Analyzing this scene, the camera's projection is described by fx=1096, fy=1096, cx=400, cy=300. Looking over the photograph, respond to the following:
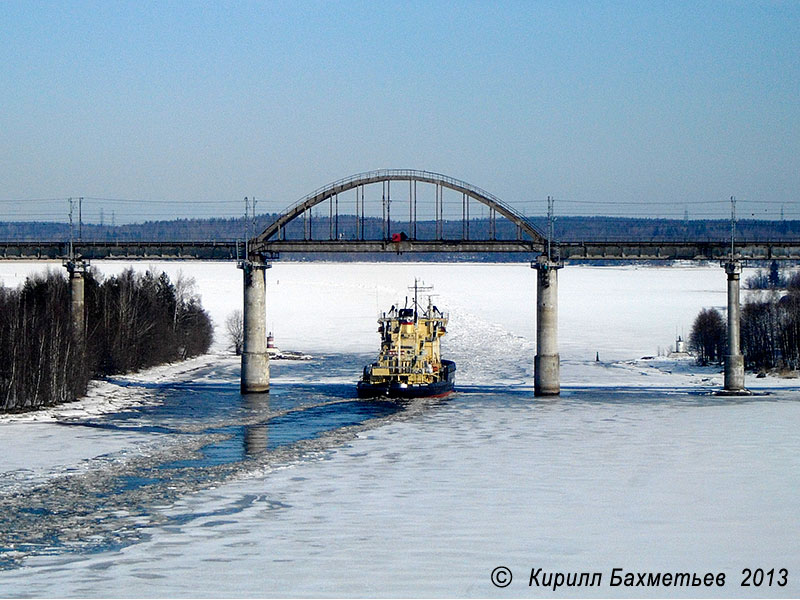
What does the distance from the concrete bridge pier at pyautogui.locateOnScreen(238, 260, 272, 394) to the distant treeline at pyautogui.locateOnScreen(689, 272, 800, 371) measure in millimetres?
38554

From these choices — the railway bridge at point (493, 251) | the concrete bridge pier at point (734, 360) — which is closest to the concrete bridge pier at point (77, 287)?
the railway bridge at point (493, 251)

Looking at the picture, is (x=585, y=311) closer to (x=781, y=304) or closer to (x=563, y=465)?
(x=781, y=304)

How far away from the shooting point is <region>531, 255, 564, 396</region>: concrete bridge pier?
2731 inches

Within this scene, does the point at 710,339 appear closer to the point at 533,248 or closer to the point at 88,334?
the point at 533,248

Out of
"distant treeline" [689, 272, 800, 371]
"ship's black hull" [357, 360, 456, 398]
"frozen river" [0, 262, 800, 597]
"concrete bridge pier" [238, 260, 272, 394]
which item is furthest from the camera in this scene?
"distant treeline" [689, 272, 800, 371]

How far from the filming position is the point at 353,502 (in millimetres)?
33000

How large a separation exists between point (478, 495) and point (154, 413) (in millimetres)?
29417

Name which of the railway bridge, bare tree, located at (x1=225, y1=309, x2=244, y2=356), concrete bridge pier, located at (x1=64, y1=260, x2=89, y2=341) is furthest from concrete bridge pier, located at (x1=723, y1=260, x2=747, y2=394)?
bare tree, located at (x1=225, y1=309, x2=244, y2=356)

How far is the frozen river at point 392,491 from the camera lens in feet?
81.0

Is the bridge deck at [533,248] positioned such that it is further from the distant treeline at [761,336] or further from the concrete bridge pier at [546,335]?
the distant treeline at [761,336]

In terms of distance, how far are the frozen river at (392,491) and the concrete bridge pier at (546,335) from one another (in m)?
2.11

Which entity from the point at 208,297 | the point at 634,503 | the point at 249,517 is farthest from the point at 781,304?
the point at 208,297

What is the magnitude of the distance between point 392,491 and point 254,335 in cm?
3802

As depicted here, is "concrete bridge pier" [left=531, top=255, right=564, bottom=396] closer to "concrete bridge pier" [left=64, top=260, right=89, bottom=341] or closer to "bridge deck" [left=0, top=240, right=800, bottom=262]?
"bridge deck" [left=0, top=240, right=800, bottom=262]
